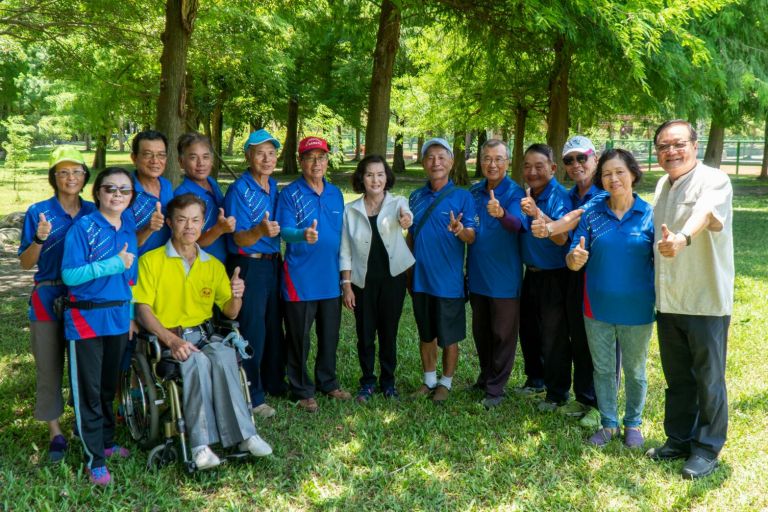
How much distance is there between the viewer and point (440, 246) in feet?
15.6

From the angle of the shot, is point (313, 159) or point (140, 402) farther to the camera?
point (313, 159)

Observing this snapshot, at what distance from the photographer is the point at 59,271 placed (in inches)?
146

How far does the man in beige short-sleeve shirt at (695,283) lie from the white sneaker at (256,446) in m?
2.37

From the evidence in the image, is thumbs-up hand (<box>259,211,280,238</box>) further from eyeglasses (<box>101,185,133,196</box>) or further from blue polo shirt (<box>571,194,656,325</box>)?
blue polo shirt (<box>571,194,656,325</box>)

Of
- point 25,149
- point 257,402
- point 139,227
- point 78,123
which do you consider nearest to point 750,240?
point 257,402

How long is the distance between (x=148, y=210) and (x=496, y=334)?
2.51m

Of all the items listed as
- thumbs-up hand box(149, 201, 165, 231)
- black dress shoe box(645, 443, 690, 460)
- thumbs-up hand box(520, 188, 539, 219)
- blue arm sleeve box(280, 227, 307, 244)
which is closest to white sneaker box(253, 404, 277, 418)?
blue arm sleeve box(280, 227, 307, 244)

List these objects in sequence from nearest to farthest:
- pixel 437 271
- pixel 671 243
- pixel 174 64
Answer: pixel 671 243 < pixel 437 271 < pixel 174 64

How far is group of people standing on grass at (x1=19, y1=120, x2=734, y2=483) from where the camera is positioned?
3643 millimetres

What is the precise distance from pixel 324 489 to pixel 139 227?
6.33ft

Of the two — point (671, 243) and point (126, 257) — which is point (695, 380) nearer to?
point (671, 243)

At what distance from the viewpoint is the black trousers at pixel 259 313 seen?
454cm

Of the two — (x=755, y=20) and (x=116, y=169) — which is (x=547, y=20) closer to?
(x=116, y=169)

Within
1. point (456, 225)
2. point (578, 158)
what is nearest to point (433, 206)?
point (456, 225)
